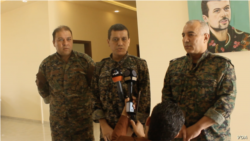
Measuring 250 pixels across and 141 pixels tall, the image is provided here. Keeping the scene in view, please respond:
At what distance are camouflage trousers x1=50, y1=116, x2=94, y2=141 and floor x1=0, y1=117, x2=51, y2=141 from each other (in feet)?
8.19

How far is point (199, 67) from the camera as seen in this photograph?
1.45 meters

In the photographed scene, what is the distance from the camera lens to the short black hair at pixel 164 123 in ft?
3.21

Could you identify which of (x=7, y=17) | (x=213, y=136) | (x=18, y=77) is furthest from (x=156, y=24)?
(x=7, y=17)

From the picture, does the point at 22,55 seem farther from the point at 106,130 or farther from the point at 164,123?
the point at 164,123

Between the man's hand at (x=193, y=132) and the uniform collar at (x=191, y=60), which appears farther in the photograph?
the uniform collar at (x=191, y=60)

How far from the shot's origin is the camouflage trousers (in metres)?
2.00

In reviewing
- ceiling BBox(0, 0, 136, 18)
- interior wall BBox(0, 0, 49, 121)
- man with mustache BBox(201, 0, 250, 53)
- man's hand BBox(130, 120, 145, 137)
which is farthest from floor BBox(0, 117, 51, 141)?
man with mustache BBox(201, 0, 250, 53)

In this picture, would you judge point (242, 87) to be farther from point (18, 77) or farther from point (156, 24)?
point (18, 77)

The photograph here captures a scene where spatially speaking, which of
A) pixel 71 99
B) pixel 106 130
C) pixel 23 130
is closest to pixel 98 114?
pixel 106 130

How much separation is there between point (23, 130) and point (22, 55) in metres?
2.18

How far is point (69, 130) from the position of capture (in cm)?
200

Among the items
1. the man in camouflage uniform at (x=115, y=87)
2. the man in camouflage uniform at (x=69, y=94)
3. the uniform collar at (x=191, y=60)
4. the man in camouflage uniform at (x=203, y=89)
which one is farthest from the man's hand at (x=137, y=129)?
the man in camouflage uniform at (x=69, y=94)

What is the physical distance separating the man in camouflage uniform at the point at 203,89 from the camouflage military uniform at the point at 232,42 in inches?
58.6

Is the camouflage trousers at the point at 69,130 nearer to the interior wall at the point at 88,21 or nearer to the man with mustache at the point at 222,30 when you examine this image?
the man with mustache at the point at 222,30
